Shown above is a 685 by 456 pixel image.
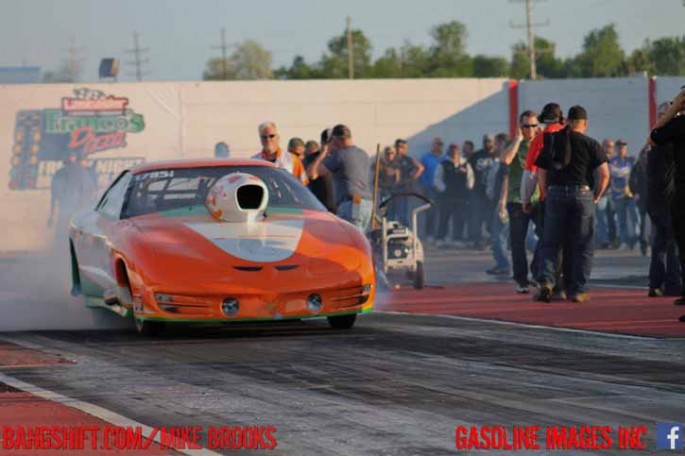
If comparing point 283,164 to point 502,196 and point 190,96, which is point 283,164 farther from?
point 190,96

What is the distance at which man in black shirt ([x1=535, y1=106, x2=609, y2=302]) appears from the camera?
50.6ft

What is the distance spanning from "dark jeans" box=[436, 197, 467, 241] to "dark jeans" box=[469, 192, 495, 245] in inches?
15.6

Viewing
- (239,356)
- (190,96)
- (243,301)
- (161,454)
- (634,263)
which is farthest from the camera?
(190,96)

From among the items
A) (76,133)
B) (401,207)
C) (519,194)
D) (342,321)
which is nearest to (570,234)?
(519,194)

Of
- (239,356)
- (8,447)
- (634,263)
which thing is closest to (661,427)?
(8,447)

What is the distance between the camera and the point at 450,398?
27.6 feet

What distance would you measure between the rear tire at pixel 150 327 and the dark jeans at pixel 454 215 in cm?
1911

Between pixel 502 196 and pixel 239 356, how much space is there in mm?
10712

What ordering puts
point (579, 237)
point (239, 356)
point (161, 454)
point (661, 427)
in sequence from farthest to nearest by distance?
point (579, 237) < point (239, 356) < point (661, 427) < point (161, 454)

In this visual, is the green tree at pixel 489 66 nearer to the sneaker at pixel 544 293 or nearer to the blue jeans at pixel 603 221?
the blue jeans at pixel 603 221

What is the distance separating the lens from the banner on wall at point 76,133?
36094 mm

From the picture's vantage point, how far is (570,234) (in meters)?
15.7

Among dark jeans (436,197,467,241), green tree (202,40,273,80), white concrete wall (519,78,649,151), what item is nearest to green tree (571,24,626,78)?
green tree (202,40,273,80)

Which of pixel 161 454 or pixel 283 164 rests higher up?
pixel 283 164
